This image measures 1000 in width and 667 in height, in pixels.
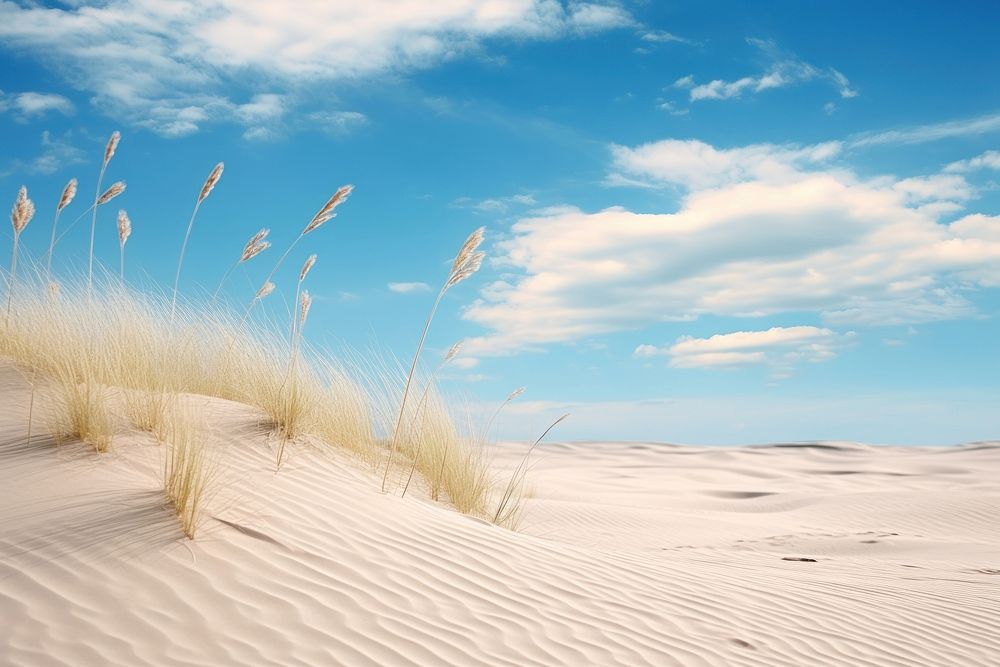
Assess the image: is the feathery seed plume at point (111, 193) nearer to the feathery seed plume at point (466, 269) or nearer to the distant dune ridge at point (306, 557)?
the distant dune ridge at point (306, 557)

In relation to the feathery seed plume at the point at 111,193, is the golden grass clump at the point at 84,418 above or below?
below

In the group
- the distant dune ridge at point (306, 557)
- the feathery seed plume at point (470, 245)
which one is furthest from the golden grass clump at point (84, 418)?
the feathery seed plume at point (470, 245)

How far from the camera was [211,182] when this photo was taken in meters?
5.84

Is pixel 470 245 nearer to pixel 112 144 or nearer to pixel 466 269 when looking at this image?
pixel 466 269

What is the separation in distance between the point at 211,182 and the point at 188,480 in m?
2.85

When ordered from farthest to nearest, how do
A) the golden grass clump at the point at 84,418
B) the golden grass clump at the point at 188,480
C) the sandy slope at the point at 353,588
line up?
the golden grass clump at the point at 84,418, the golden grass clump at the point at 188,480, the sandy slope at the point at 353,588

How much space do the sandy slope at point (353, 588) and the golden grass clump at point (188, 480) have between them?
0.27ft

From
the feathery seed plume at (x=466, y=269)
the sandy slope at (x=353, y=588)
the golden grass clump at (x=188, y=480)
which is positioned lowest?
the sandy slope at (x=353, y=588)

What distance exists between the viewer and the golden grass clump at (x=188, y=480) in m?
3.71

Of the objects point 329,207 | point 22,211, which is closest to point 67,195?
point 22,211

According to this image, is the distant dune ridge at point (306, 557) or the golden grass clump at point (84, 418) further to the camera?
the golden grass clump at point (84, 418)

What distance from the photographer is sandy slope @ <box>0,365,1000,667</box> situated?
3.18 m

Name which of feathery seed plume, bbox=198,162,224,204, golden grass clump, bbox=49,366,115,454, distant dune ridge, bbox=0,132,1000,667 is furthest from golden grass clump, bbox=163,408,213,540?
feathery seed plume, bbox=198,162,224,204

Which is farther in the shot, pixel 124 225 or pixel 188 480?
pixel 124 225
